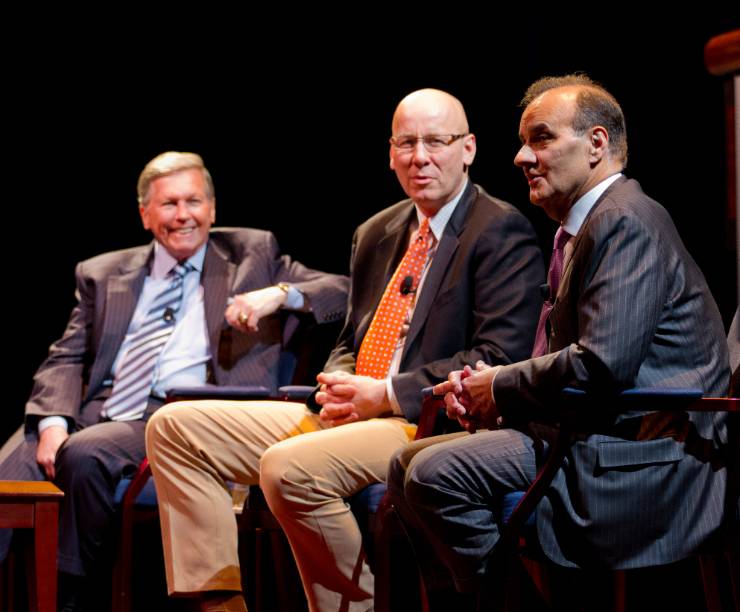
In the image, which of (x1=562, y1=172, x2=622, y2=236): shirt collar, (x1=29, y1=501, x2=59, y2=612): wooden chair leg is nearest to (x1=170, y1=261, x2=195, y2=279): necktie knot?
(x1=29, y1=501, x2=59, y2=612): wooden chair leg

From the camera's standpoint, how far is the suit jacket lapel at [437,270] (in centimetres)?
305

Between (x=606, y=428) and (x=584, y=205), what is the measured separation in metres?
0.55

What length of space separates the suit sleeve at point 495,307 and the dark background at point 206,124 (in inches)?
52.6

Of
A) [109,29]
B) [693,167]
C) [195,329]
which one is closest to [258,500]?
[195,329]

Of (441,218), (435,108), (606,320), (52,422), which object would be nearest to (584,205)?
(606,320)

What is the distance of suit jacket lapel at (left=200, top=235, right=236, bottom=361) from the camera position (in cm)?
375

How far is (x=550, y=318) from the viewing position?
247 cm

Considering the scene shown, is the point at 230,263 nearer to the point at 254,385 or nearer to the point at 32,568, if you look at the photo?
the point at 254,385

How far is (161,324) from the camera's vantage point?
3848mm

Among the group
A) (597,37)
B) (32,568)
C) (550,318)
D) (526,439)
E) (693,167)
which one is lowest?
(32,568)

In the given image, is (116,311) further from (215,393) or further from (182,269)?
(215,393)

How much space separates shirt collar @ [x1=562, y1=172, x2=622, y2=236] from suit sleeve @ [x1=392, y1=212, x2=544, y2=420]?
47 cm

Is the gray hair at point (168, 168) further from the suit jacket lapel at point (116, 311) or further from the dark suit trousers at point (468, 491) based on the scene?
the dark suit trousers at point (468, 491)

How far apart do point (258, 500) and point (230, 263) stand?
1.06m
